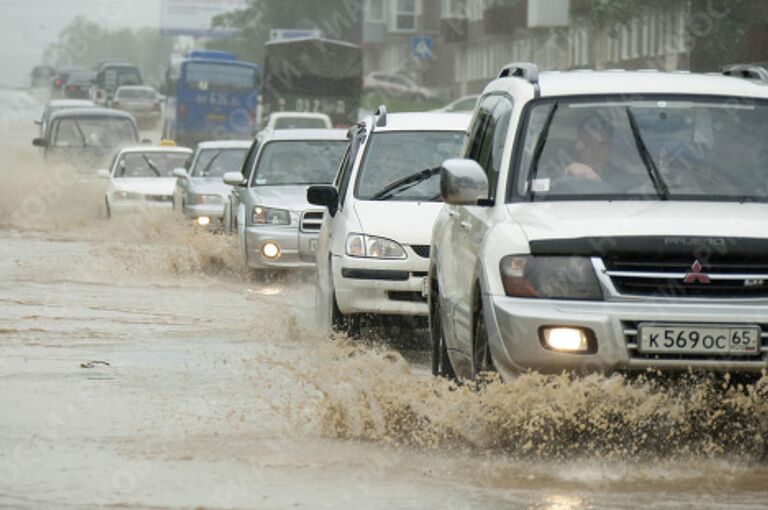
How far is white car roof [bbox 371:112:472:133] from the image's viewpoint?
49.6 ft

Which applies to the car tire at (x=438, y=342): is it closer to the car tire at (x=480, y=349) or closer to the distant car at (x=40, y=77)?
the car tire at (x=480, y=349)

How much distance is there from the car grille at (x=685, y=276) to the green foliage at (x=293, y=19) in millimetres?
94736

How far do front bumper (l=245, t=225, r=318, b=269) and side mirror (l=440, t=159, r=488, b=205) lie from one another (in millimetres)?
10728

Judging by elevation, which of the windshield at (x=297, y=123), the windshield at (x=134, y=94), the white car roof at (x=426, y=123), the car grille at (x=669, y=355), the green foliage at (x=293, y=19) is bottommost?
the windshield at (x=134, y=94)

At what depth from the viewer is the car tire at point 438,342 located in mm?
10117

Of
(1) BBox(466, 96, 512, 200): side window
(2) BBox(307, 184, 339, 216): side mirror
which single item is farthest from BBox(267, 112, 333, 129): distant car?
(1) BBox(466, 96, 512, 200): side window

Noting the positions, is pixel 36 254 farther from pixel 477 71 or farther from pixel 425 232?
pixel 477 71

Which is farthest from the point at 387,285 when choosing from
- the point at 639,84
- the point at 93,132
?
the point at 93,132

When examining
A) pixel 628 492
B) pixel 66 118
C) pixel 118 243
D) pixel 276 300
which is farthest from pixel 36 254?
pixel 628 492

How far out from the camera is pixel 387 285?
1341cm

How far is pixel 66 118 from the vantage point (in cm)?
3900

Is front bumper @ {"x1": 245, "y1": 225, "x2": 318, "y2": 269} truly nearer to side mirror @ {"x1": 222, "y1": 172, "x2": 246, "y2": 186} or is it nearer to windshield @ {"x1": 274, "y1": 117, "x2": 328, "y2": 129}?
side mirror @ {"x1": 222, "y1": 172, "x2": 246, "y2": 186}

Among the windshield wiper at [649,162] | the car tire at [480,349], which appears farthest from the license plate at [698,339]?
the windshield wiper at [649,162]

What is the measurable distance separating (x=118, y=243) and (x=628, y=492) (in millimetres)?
21651
